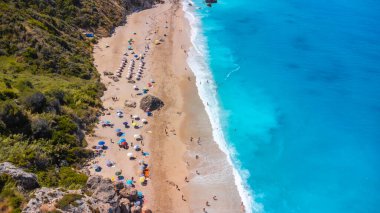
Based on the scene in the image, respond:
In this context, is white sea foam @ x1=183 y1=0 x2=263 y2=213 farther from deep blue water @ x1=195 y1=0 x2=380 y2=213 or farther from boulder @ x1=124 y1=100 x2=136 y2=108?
boulder @ x1=124 y1=100 x2=136 y2=108

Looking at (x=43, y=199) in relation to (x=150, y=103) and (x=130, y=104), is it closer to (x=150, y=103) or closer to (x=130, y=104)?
(x=150, y=103)

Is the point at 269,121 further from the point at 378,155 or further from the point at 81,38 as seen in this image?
the point at 81,38

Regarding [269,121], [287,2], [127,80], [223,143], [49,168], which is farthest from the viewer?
[287,2]

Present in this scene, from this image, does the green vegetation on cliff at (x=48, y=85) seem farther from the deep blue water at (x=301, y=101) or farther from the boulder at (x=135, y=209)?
the deep blue water at (x=301, y=101)

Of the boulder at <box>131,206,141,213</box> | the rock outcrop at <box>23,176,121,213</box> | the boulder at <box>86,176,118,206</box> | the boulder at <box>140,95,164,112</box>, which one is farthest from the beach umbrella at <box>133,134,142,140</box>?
the rock outcrop at <box>23,176,121,213</box>

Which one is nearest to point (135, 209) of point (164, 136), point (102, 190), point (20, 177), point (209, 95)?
point (102, 190)

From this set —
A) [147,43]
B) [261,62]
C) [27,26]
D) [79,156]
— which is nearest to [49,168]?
[79,156]
